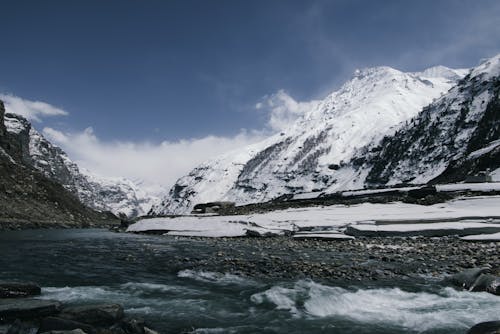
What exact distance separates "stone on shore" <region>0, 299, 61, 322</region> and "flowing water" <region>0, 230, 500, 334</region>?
2.12 metres

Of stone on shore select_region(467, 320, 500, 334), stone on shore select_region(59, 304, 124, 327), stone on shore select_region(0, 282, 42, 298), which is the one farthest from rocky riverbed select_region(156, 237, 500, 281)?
stone on shore select_region(59, 304, 124, 327)

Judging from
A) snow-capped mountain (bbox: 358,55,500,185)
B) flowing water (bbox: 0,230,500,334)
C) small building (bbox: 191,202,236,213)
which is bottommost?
flowing water (bbox: 0,230,500,334)

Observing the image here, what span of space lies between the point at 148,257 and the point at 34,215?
70.8 meters

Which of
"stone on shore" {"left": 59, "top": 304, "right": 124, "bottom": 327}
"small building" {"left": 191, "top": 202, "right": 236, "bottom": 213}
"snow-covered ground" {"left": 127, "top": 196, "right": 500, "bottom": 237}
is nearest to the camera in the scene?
"stone on shore" {"left": 59, "top": 304, "right": 124, "bottom": 327}

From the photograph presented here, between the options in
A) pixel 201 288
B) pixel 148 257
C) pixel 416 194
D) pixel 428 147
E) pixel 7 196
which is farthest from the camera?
pixel 428 147

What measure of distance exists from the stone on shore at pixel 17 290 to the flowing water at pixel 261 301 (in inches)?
18.4

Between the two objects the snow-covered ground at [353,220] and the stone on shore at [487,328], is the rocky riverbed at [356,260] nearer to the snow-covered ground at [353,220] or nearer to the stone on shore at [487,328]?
the snow-covered ground at [353,220]

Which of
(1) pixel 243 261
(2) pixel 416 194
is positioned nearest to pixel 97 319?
(1) pixel 243 261

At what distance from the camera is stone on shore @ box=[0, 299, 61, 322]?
9797 mm

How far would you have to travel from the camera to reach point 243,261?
21578 millimetres

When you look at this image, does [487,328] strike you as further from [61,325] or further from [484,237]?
[484,237]

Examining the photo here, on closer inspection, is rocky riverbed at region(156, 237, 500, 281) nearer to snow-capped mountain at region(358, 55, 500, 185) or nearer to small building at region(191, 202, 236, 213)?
small building at region(191, 202, 236, 213)

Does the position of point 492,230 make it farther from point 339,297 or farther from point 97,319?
point 97,319

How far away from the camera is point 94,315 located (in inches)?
388
